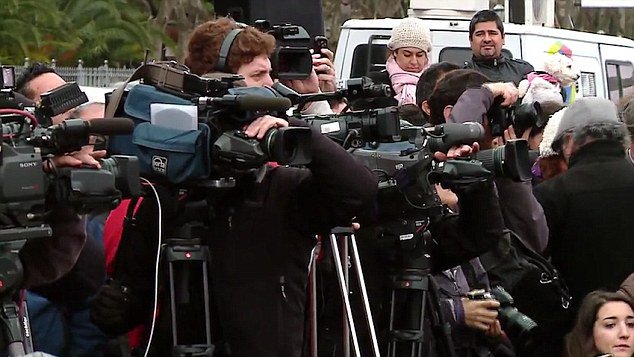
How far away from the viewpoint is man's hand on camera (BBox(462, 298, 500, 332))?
6.40 meters

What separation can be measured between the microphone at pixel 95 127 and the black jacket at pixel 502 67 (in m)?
5.14

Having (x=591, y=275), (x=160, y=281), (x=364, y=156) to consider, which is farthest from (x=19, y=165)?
(x=591, y=275)

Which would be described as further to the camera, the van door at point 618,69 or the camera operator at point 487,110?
the van door at point 618,69

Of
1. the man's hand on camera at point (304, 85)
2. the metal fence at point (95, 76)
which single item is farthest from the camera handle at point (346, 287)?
the metal fence at point (95, 76)

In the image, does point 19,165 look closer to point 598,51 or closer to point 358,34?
point 358,34

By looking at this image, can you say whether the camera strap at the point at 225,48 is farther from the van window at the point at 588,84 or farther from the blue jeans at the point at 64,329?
the van window at the point at 588,84

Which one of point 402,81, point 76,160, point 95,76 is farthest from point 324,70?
point 95,76

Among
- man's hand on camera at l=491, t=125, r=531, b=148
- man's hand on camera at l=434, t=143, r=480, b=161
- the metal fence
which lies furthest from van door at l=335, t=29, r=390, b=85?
man's hand on camera at l=434, t=143, r=480, b=161

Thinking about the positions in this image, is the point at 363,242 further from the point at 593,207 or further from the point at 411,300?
the point at 593,207

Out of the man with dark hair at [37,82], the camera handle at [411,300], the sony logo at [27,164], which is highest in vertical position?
the man with dark hair at [37,82]

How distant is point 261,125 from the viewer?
5.01m

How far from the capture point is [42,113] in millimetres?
4703

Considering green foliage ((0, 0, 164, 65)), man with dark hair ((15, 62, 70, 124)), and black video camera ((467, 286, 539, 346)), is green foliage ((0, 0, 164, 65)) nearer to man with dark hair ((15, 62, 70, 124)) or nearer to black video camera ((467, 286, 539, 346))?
man with dark hair ((15, 62, 70, 124))

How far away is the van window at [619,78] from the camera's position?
1141cm
